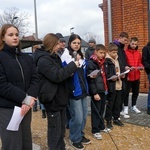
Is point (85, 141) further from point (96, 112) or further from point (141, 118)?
point (141, 118)

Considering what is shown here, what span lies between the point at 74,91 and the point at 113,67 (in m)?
1.49

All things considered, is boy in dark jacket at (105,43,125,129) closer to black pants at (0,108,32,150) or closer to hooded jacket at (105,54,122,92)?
hooded jacket at (105,54,122,92)

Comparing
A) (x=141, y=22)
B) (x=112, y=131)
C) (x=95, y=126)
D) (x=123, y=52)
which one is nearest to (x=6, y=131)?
(x=95, y=126)

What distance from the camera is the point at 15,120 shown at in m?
2.86

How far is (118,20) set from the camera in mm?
8750

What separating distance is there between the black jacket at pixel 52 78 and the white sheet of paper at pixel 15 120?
23.4 inches

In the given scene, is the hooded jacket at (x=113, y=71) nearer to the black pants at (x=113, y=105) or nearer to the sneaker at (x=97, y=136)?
the black pants at (x=113, y=105)

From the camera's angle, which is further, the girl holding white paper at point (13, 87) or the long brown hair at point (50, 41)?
the long brown hair at point (50, 41)

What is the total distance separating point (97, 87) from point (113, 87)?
636mm

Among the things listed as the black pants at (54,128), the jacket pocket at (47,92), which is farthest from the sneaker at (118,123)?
the jacket pocket at (47,92)

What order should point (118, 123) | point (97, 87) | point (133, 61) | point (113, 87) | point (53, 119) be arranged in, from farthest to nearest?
1. point (133, 61)
2. point (118, 123)
3. point (113, 87)
4. point (97, 87)
5. point (53, 119)

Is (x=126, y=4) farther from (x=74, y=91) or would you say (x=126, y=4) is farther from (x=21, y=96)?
(x=21, y=96)

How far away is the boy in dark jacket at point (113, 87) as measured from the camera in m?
5.15

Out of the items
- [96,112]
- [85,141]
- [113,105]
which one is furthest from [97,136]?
[113,105]
